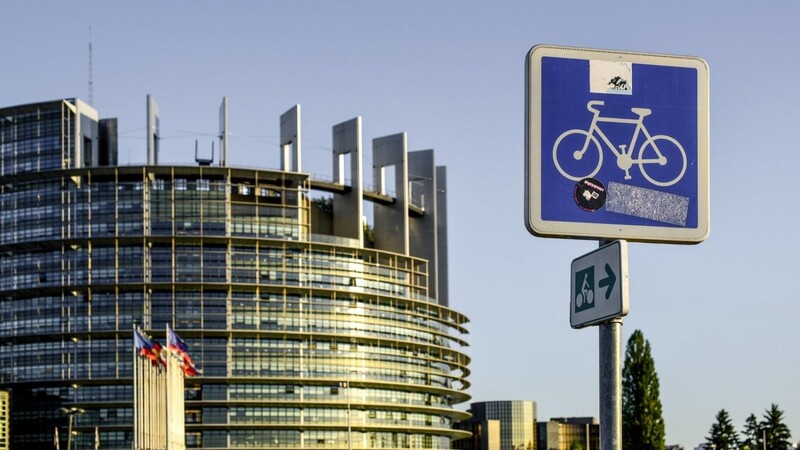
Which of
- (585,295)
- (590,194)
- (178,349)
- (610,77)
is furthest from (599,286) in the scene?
(178,349)

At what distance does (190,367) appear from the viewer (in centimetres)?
13500

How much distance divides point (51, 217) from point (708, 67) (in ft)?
575

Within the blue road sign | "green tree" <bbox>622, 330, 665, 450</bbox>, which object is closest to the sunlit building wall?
"green tree" <bbox>622, 330, 665, 450</bbox>

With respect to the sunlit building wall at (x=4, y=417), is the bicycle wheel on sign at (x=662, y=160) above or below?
above

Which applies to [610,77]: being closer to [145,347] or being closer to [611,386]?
[611,386]

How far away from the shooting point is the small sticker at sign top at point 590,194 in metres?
8.77

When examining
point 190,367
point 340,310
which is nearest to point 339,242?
point 340,310

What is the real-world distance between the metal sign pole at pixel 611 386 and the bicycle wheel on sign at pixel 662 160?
961 mm

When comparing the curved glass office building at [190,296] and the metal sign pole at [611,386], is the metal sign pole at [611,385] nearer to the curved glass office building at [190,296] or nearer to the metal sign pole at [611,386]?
the metal sign pole at [611,386]

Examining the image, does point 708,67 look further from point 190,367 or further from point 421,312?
point 421,312

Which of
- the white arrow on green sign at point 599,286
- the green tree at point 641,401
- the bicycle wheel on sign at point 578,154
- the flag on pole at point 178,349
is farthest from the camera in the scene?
the green tree at point 641,401

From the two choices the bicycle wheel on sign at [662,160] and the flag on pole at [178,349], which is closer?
the bicycle wheel on sign at [662,160]

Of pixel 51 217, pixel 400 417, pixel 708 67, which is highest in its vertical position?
pixel 51 217

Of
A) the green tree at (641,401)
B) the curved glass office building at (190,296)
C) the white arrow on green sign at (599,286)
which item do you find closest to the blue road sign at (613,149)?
the white arrow on green sign at (599,286)
